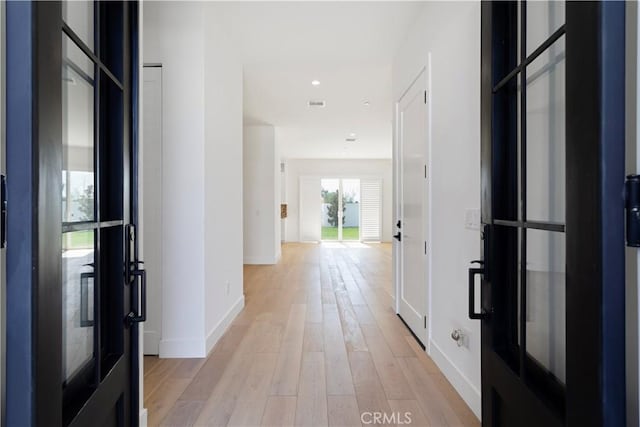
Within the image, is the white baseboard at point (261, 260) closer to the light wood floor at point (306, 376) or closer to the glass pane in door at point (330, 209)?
the light wood floor at point (306, 376)

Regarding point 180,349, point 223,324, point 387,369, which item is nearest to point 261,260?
point 223,324

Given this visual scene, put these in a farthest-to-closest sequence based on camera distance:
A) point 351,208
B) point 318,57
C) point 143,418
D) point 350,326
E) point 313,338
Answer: point 351,208 < point 318,57 < point 350,326 < point 313,338 < point 143,418

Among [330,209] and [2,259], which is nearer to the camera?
[2,259]

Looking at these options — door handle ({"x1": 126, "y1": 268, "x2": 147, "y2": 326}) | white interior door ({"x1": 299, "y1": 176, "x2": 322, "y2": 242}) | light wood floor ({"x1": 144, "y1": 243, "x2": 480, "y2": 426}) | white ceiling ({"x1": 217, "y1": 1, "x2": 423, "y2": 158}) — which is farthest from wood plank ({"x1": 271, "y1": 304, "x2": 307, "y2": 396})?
white interior door ({"x1": 299, "y1": 176, "x2": 322, "y2": 242})

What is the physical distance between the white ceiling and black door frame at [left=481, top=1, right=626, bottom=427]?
8.49 feet

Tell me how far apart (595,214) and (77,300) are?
1284 mm

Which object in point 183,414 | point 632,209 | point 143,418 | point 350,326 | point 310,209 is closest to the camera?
point 632,209

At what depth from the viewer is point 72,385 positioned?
A: 93 centimetres

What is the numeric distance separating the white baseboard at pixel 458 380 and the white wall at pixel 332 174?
8.81 metres

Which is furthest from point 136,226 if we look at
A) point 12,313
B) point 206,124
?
point 206,124

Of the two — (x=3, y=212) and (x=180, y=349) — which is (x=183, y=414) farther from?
(x=3, y=212)

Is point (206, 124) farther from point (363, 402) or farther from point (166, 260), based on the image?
point (363, 402)

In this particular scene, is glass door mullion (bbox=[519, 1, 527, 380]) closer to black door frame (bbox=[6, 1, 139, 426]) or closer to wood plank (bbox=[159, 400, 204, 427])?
black door frame (bbox=[6, 1, 139, 426])

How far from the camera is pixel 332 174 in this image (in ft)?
37.0
